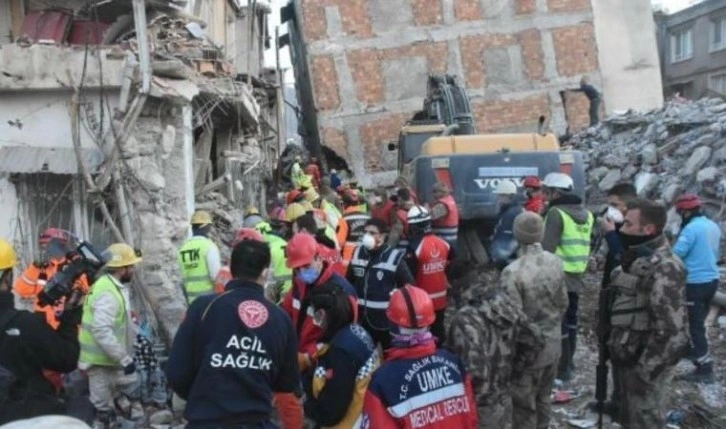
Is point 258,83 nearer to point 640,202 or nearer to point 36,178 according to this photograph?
point 36,178

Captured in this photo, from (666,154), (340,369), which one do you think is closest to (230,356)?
(340,369)

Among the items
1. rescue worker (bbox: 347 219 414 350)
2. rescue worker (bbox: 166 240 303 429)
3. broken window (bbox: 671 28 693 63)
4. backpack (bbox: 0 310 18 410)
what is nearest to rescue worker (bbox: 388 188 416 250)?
rescue worker (bbox: 347 219 414 350)

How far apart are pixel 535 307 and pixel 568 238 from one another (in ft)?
5.77

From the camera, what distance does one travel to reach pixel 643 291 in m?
5.04

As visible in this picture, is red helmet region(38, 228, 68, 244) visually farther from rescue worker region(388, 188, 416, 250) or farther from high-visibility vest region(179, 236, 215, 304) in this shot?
rescue worker region(388, 188, 416, 250)

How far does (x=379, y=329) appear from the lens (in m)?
5.99

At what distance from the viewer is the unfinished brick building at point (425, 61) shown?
2602 centimetres

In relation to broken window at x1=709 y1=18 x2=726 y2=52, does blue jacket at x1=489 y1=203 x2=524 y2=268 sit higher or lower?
lower

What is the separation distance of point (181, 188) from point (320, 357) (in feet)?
16.7

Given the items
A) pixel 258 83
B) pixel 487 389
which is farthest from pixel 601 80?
pixel 487 389

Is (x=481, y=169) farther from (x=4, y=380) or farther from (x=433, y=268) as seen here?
(x=4, y=380)

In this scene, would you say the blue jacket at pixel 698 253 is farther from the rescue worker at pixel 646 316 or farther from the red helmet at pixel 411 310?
the red helmet at pixel 411 310

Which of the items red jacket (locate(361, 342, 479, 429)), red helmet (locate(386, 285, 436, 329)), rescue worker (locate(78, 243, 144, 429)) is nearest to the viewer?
red jacket (locate(361, 342, 479, 429))

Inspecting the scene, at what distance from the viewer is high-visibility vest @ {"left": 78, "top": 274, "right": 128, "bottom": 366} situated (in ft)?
19.3
